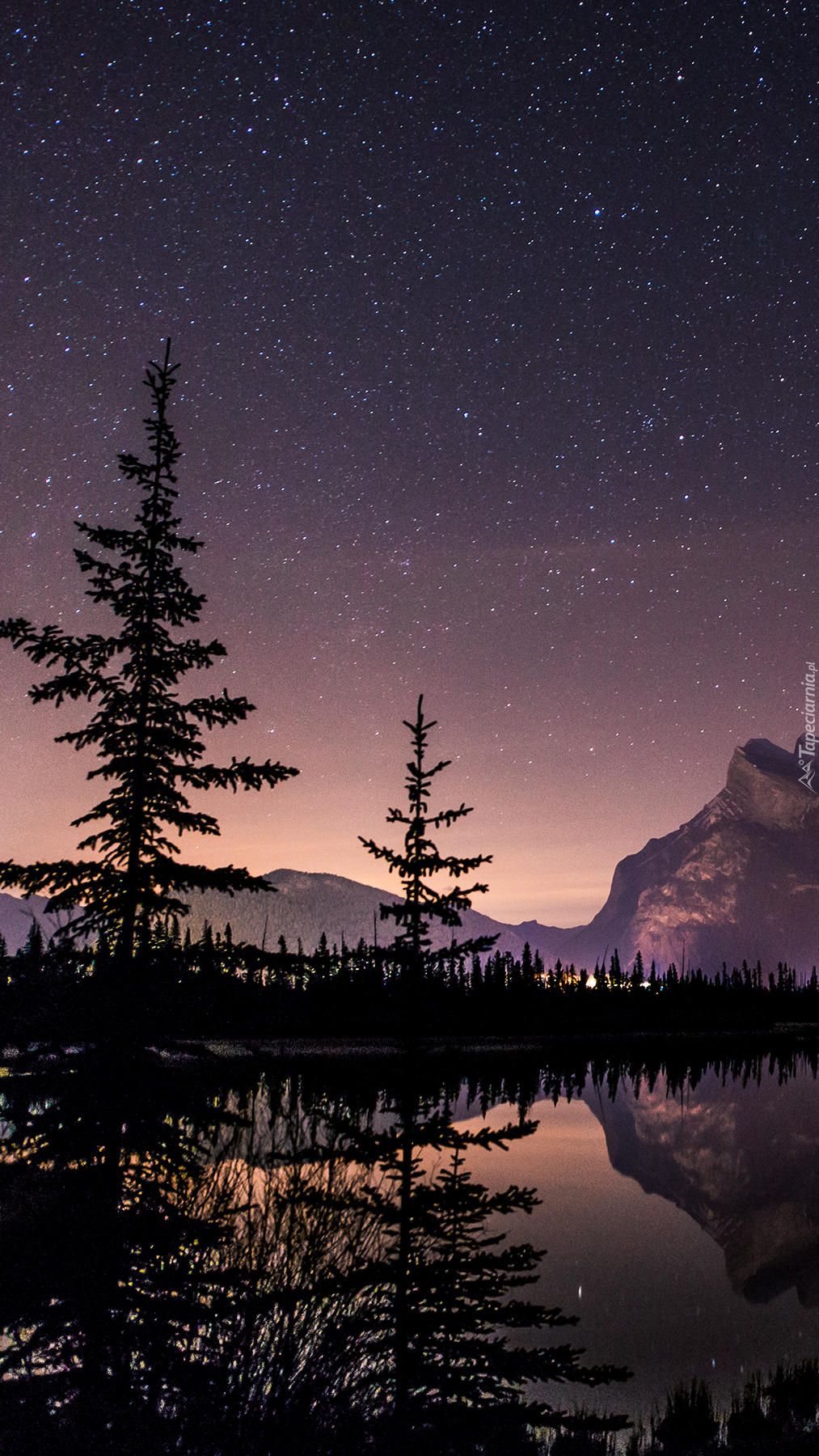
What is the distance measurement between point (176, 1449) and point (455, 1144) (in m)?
7.56

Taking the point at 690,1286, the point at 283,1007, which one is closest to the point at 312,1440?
the point at 690,1286

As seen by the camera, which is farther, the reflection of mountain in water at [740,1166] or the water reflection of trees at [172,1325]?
the reflection of mountain in water at [740,1166]

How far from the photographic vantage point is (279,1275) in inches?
444

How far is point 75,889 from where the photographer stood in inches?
493

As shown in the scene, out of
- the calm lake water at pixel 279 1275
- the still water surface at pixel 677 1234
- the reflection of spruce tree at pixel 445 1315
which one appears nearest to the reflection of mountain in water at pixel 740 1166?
the still water surface at pixel 677 1234

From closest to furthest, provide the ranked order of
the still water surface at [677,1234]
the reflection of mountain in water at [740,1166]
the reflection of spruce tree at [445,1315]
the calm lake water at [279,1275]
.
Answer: the calm lake water at [279,1275] < the reflection of spruce tree at [445,1315] < the still water surface at [677,1234] < the reflection of mountain in water at [740,1166]

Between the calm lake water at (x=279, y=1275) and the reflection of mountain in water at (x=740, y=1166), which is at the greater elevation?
the calm lake water at (x=279, y=1275)

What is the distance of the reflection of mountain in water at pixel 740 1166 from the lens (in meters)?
24.2

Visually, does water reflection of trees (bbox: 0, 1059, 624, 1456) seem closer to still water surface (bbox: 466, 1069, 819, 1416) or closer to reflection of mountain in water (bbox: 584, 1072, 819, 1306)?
still water surface (bbox: 466, 1069, 819, 1416)

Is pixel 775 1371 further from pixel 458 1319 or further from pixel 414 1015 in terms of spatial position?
pixel 414 1015

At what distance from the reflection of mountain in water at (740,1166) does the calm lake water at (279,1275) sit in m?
0.21

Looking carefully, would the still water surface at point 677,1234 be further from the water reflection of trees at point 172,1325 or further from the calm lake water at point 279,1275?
the water reflection of trees at point 172,1325

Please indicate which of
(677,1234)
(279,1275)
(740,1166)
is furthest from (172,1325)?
(740,1166)

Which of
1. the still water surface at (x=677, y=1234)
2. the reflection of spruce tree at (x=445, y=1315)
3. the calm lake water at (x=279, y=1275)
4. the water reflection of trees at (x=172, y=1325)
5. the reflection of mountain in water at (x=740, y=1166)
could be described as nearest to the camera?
the water reflection of trees at (x=172, y=1325)
